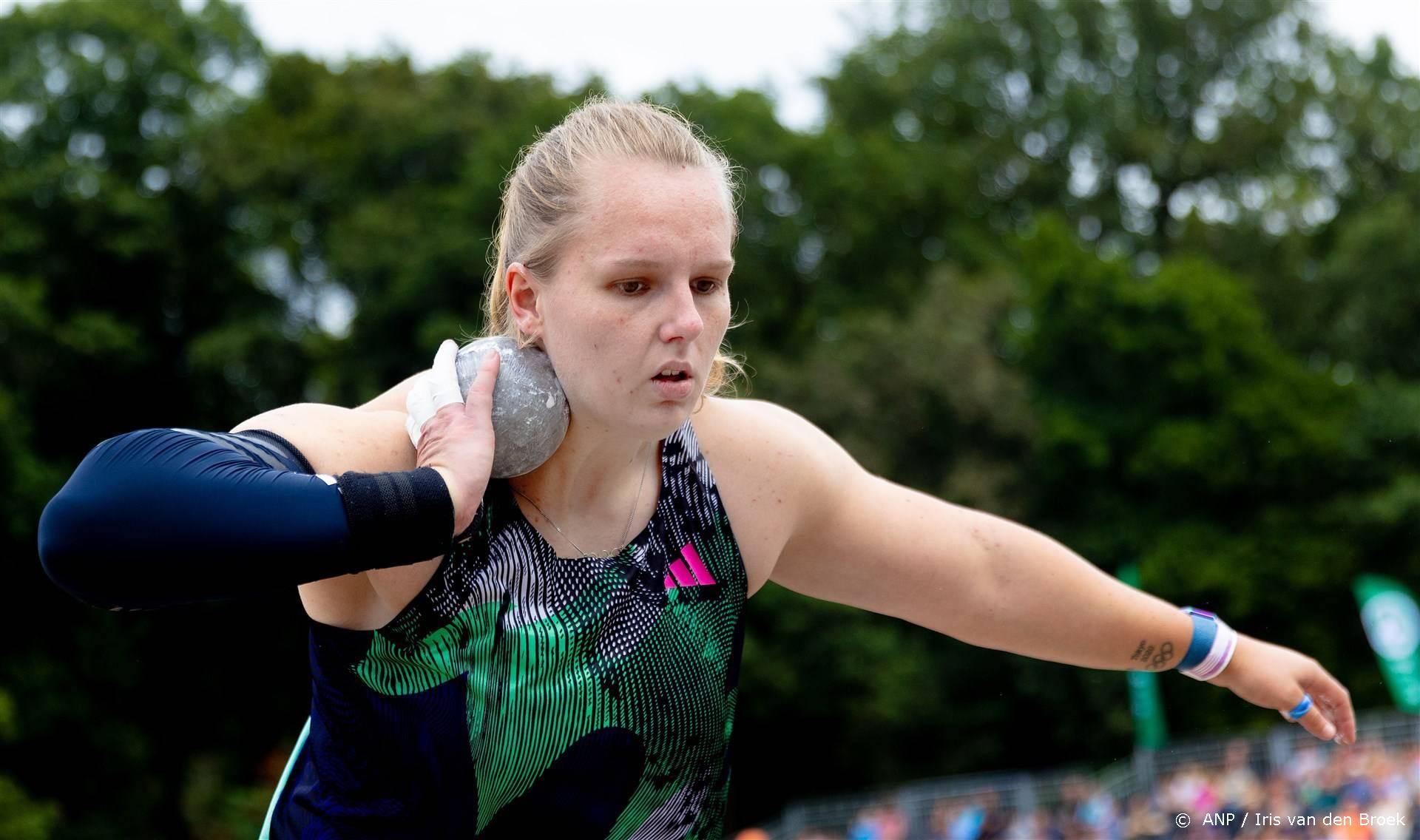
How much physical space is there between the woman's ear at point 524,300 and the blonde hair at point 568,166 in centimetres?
2

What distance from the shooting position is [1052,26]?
4234 centimetres

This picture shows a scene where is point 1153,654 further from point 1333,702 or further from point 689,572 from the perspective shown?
point 689,572

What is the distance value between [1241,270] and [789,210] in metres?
12.1

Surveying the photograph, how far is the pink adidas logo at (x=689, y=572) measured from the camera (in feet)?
10.5

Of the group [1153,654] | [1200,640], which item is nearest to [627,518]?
[1153,654]

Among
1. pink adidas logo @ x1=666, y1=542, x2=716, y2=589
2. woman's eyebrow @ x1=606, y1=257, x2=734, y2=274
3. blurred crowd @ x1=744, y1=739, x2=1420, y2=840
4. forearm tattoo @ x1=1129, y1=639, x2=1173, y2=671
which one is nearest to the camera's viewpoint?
woman's eyebrow @ x1=606, y1=257, x2=734, y2=274

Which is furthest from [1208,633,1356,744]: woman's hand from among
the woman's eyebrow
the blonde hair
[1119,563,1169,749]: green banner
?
[1119,563,1169,749]: green banner

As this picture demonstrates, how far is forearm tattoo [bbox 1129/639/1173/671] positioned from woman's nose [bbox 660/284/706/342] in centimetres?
162

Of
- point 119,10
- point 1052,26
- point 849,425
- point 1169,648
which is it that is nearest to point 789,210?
point 849,425

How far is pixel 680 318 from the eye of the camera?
2861 mm

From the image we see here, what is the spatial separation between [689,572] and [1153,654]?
4.40ft

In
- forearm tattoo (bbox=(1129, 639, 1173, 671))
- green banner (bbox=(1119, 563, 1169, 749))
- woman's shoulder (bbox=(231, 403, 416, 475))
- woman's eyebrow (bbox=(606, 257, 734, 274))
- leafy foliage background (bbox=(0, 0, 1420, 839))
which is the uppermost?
leafy foliage background (bbox=(0, 0, 1420, 839))

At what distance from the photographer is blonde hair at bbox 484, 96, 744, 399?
2.94 m

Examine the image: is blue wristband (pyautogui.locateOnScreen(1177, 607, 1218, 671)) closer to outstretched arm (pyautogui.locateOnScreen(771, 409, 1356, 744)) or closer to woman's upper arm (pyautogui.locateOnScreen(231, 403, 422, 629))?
outstretched arm (pyautogui.locateOnScreen(771, 409, 1356, 744))
